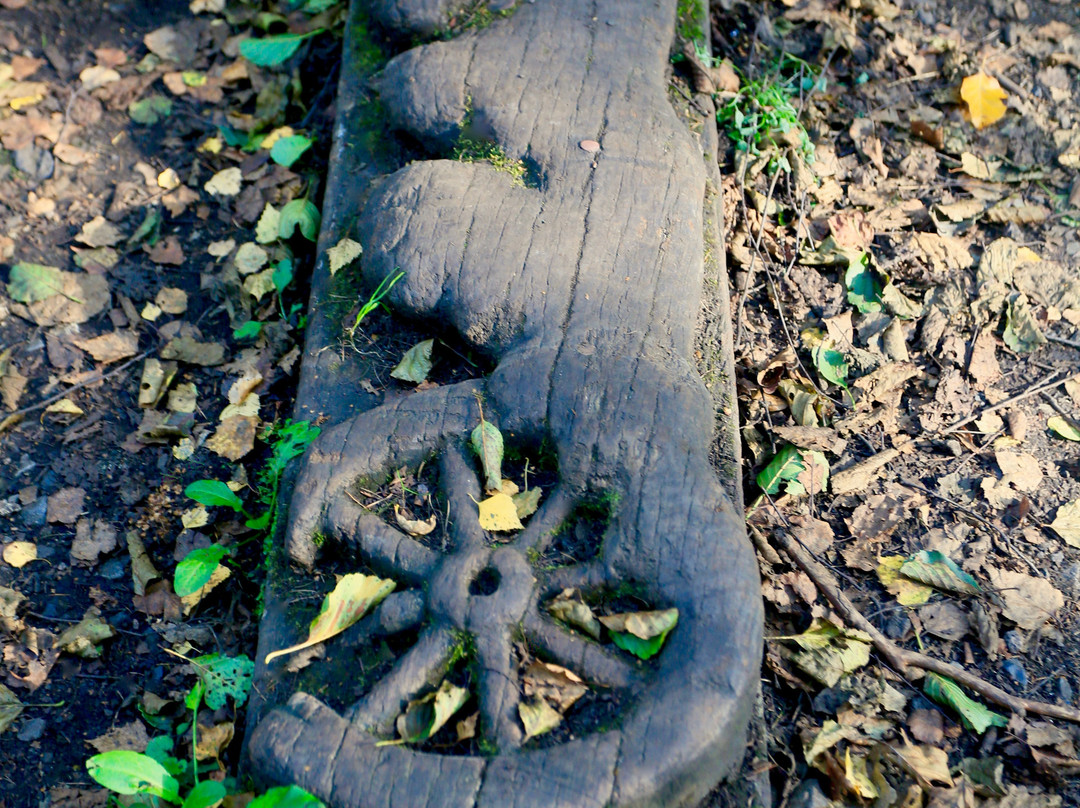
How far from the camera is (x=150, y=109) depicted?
3.88 m

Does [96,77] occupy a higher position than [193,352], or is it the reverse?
[96,77]

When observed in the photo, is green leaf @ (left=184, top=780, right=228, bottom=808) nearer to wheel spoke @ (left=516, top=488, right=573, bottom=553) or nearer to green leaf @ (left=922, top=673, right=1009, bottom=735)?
wheel spoke @ (left=516, top=488, right=573, bottom=553)

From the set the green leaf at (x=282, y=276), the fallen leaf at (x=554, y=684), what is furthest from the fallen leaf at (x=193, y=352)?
the fallen leaf at (x=554, y=684)

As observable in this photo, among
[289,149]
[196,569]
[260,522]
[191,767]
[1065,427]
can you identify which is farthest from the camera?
[289,149]

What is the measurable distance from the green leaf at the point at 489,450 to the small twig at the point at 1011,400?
1.58 meters

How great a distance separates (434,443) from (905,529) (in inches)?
58.6

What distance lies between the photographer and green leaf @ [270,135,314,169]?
3615 millimetres

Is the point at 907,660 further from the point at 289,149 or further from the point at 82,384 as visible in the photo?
the point at 289,149

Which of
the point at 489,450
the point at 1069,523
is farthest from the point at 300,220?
the point at 1069,523

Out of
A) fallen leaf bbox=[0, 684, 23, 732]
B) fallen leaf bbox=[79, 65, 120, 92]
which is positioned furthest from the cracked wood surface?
fallen leaf bbox=[79, 65, 120, 92]

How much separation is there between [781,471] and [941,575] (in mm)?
538

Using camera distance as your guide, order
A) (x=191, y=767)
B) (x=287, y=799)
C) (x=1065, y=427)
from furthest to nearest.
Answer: (x=1065, y=427)
(x=191, y=767)
(x=287, y=799)

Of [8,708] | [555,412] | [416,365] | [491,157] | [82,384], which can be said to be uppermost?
[491,157]

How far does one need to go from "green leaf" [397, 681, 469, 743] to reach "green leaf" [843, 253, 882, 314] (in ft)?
6.81
